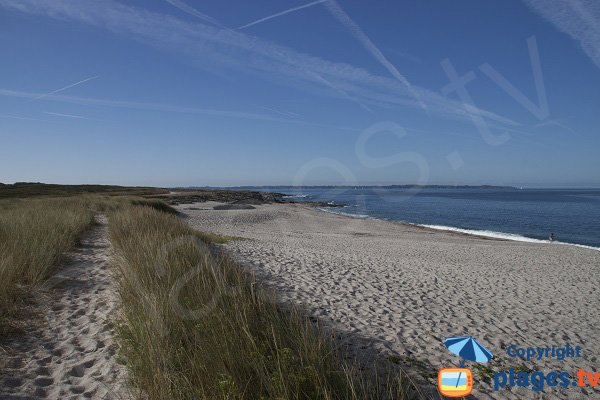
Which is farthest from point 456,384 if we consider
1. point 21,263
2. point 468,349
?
point 21,263

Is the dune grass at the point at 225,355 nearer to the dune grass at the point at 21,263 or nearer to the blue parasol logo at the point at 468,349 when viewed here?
the dune grass at the point at 21,263

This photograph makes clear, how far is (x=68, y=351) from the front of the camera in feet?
13.9

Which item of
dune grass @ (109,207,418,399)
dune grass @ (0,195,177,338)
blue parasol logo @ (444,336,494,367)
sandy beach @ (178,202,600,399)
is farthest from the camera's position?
sandy beach @ (178,202,600,399)

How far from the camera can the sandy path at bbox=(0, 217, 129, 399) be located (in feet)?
11.3

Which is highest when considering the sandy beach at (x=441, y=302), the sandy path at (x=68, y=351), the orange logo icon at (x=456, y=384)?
the sandy path at (x=68, y=351)

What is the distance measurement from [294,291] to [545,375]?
4755mm

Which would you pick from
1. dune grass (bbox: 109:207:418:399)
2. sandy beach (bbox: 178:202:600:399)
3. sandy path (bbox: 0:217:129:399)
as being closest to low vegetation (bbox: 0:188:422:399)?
dune grass (bbox: 109:207:418:399)

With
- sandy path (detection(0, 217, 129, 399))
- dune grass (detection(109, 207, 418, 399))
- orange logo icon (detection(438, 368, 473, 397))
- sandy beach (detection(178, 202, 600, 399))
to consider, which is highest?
dune grass (detection(109, 207, 418, 399))

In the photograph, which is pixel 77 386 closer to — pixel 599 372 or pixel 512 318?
pixel 599 372

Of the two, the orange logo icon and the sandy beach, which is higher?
the orange logo icon

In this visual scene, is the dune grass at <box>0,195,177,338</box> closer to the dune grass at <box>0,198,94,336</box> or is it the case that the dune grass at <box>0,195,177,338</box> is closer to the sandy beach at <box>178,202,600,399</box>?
the dune grass at <box>0,198,94,336</box>

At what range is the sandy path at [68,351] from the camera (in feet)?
11.3

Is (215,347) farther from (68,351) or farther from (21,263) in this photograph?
(21,263)

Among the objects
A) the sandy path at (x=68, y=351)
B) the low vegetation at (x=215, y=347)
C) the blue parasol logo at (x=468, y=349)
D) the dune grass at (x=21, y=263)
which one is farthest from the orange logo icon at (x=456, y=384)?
the dune grass at (x=21, y=263)
